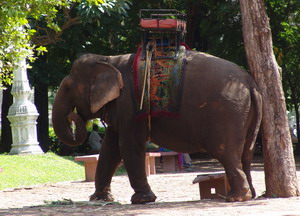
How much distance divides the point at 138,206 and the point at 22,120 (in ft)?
39.3

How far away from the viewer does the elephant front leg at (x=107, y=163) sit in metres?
11.9

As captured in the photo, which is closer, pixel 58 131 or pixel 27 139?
pixel 58 131

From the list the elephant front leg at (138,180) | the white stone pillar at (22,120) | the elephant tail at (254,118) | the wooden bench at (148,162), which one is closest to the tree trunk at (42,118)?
the white stone pillar at (22,120)

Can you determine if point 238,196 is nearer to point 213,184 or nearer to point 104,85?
point 213,184

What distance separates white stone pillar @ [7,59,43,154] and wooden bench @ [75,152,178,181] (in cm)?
311

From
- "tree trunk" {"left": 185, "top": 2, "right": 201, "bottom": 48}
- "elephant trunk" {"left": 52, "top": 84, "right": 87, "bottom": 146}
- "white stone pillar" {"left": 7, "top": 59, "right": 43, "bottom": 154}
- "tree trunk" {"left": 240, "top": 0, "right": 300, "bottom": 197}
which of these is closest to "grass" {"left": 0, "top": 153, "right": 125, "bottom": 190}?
"white stone pillar" {"left": 7, "top": 59, "right": 43, "bottom": 154}

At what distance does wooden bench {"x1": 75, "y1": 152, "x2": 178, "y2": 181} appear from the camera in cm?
1817

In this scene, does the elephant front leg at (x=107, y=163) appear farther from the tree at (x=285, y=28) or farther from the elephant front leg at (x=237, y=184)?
the tree at (x=285, y=28)

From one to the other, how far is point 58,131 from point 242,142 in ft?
10.1

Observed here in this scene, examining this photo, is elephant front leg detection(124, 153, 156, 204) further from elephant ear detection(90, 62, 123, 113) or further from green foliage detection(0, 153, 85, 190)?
green foliage detection(0, 153, 85, 190)

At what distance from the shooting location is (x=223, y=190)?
38.6 ft

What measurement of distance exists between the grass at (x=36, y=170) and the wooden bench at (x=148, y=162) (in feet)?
2.39

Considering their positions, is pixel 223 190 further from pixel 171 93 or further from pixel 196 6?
pixel 196 6

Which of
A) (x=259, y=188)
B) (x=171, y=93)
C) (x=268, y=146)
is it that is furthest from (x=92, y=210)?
(x=259, y=188)
